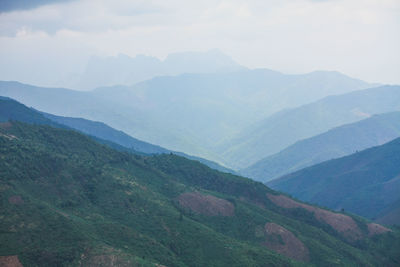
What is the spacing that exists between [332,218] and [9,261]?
7309 cm

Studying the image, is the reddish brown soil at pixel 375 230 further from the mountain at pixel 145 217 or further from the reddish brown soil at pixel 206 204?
the reddish brown soil at pixel 206 204

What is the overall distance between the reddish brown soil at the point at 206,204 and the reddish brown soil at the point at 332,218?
17211mm

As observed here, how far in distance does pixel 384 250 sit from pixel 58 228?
69.1 m

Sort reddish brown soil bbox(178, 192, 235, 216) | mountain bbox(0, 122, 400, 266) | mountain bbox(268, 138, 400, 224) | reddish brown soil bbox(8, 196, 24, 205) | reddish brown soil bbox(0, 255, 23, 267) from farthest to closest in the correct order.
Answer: mountain bbox(268, 138, 400, 224) < reddish brown soil bbox(178, 192, 235, 216) < reddish brown soil bbox(8, 196, 24, 205) < mountain bbox(0, 122, 400, 266) < reddish brown soil bbox(0, 255, 23, 267)

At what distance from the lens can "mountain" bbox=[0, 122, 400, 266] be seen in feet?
215

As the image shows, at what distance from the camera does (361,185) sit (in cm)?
17875

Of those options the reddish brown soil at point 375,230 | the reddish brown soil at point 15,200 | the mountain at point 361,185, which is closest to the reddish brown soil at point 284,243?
the reddish brown soil at point 375,230

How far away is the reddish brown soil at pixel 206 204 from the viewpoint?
315 feet

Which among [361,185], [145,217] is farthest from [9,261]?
[361,185]

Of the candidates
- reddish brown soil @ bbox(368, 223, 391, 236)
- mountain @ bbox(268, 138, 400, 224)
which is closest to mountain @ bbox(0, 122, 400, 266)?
reddish brown soil @ bbox(368, 223, 391, 236)

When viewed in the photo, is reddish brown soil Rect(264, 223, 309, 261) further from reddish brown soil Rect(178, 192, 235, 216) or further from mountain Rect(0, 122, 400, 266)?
reddish brown soil Rect(178, 192, 235, 216)

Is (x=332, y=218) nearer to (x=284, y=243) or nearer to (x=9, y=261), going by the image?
(x=284, y=243)

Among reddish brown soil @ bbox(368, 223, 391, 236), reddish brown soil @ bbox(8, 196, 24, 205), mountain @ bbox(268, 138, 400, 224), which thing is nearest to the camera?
reddish brown soil @ bbox(8, 196, 24, 205)

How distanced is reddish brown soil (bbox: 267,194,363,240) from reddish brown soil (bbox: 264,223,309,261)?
671 inches
